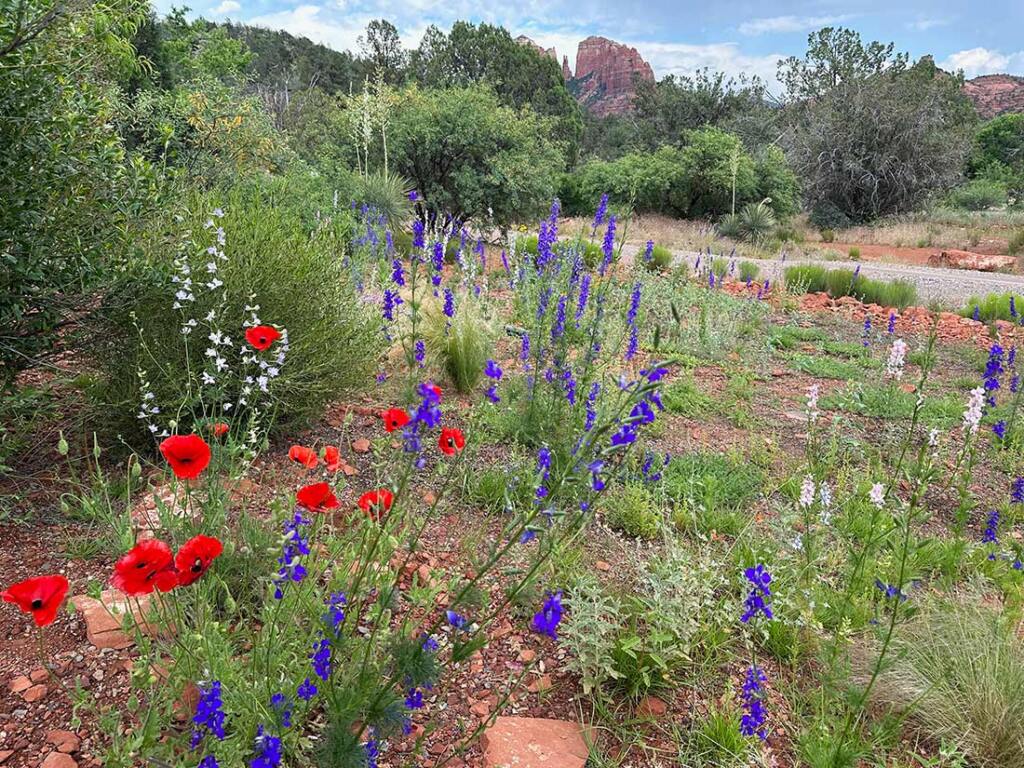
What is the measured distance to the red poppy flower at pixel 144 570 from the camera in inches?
43.9

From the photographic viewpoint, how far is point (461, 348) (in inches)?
160

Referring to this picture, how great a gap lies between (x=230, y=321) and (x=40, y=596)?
2.00m

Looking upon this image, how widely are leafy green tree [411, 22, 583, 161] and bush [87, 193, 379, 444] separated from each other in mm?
36716

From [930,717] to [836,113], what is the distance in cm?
2705

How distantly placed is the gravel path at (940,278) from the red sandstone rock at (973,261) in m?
0.41

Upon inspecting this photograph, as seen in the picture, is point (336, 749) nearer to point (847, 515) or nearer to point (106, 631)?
point (106, 631)

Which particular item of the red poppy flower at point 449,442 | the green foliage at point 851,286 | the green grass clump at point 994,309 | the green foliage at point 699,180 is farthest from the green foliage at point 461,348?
the green foliage at point 699,180

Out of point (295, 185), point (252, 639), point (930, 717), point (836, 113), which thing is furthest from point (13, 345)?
point (836, 113)

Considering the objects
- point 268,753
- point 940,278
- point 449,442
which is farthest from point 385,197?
point 940,278

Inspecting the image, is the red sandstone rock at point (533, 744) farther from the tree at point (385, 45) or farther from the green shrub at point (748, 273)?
the tree at point (385, 45)

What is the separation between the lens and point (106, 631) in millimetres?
1828

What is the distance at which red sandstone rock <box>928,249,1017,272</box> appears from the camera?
14962 mm

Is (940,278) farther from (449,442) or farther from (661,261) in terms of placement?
(449,442)

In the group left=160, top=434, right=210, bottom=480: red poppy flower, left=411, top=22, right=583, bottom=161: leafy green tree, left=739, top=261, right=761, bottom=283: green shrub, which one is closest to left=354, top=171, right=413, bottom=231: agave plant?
left=739, top=261, right=761, bottom=283: green shrub
